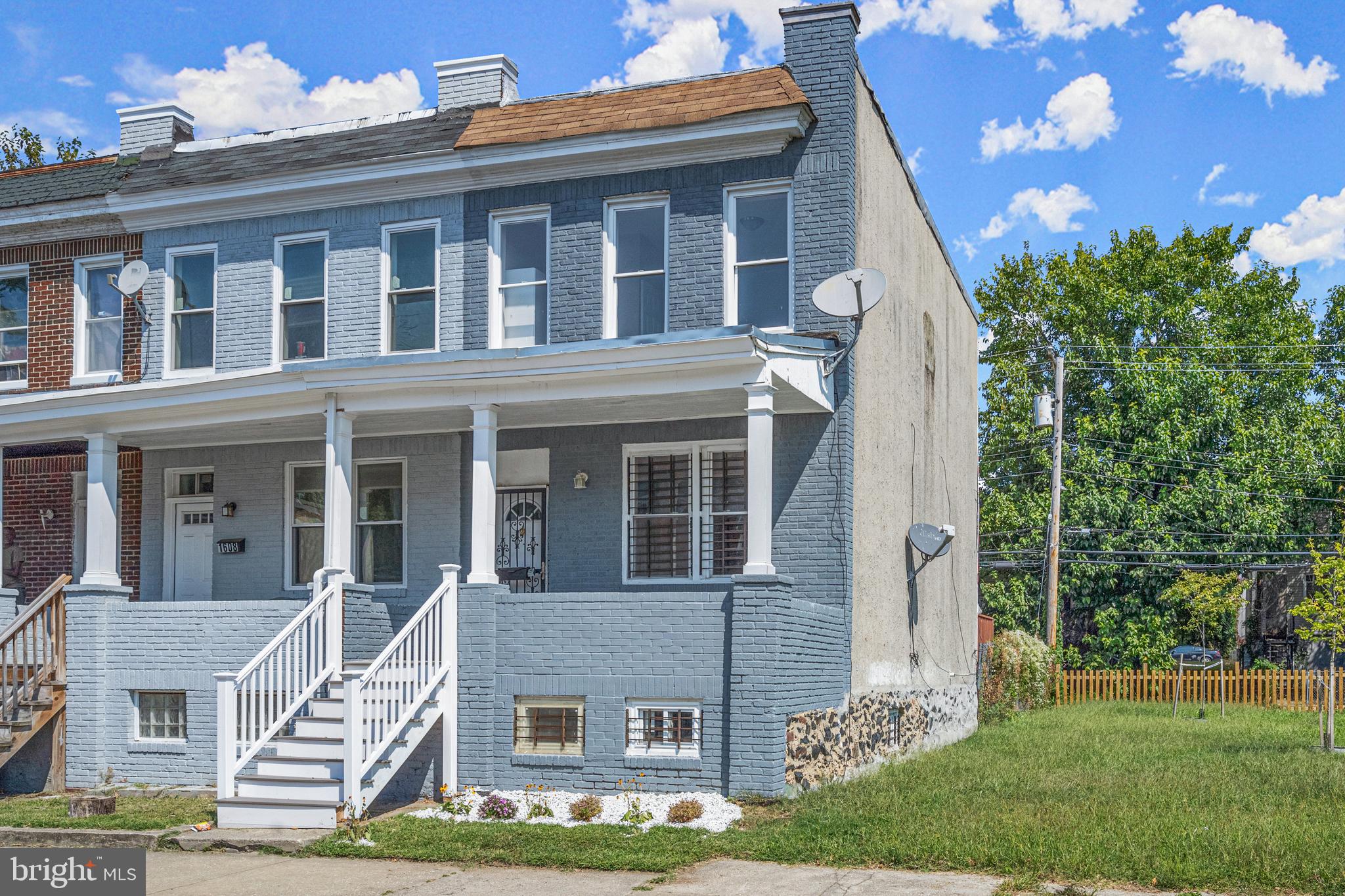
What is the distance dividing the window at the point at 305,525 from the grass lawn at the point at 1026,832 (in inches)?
224

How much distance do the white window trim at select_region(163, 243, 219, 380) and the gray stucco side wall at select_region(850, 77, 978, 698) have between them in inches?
333

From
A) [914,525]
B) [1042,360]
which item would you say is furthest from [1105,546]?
[914,525]

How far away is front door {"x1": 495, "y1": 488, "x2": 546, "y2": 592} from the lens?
52.0ft

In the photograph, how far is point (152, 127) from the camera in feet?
62.1

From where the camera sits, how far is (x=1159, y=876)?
8.90 m

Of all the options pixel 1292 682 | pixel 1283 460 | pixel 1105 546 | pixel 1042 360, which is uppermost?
pixel 1042 360

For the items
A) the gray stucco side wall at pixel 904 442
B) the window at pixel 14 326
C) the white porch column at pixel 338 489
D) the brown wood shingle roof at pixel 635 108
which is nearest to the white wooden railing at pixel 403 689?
the white porch column at pixel 338 489

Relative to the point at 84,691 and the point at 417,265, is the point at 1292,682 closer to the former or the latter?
the point at 417,265

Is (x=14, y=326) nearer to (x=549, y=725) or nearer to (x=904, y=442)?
(x=549, y=725)

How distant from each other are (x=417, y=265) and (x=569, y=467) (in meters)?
3.43

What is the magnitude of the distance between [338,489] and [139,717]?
3.61 meters

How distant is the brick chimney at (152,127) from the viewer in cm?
1888

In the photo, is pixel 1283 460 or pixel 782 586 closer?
pixel 782 586

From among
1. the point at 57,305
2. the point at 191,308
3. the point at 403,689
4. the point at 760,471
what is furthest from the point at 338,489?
the point at 57,305
